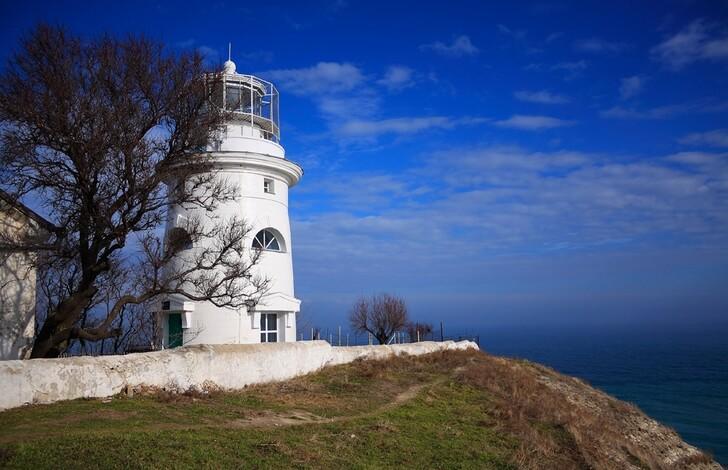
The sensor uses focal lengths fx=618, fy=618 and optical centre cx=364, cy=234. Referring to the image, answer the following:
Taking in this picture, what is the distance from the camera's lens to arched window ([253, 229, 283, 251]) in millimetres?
20312

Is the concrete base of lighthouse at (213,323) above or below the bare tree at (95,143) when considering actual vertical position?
below

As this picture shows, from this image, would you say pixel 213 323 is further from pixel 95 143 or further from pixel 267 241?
pixel 95 143

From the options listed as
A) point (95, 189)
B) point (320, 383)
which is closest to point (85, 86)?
point (95, 189)

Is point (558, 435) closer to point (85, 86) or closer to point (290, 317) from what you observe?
point (290, 317)

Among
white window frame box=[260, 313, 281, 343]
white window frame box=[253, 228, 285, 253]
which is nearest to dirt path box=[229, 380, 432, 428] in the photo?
white window frame box=[260, 313, 281, 343]

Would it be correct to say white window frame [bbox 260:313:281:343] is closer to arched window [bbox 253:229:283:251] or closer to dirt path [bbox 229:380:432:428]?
arched window [bbox 253:229:283:251]

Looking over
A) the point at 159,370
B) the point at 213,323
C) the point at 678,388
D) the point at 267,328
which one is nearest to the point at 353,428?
the point at 159,370

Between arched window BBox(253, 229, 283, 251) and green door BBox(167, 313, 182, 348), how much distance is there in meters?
3.39

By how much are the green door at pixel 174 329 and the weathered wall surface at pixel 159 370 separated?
4797 millimetres

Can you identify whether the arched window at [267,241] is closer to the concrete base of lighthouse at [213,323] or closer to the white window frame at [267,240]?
the white window frame at [267,240]

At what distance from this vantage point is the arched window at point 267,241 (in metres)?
20.3

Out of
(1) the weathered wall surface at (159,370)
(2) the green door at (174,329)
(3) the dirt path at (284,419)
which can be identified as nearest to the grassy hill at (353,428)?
(3) the dirt path at (284,419)

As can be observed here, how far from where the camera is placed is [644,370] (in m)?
68.2

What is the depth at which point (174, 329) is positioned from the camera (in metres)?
19.9
